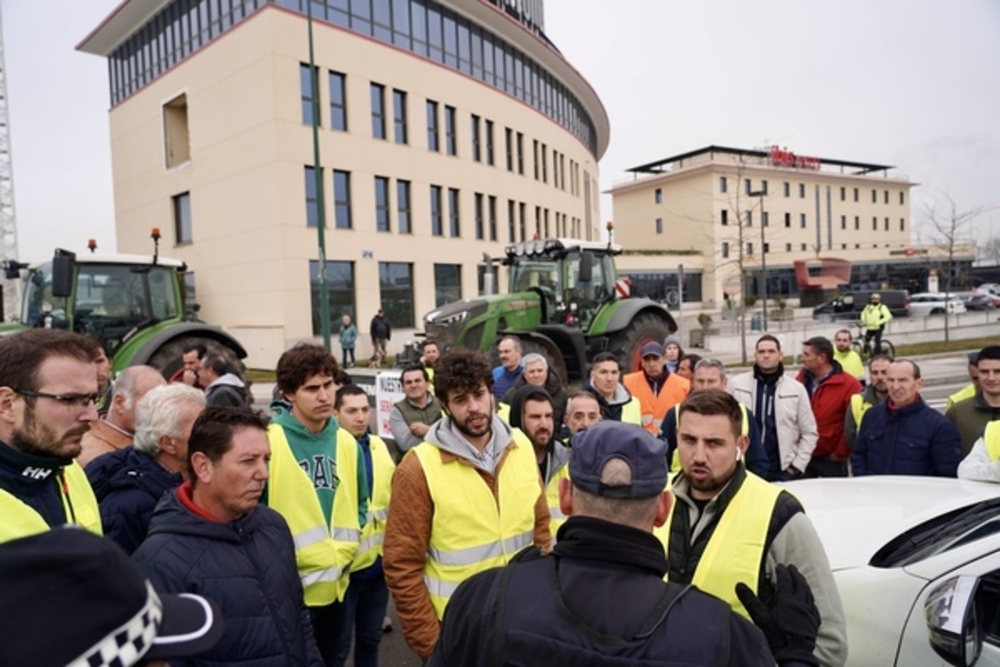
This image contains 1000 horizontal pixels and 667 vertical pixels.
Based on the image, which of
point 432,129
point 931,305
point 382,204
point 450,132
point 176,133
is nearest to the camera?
point 382,204

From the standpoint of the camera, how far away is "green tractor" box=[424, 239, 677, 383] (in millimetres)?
10539

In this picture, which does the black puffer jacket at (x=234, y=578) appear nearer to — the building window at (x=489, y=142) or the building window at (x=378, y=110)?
the building window at (x=378, y=110)

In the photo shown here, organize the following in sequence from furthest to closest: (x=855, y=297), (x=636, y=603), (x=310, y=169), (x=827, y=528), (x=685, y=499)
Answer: (x=855, y=297)
(x=310, y=169)
(x=827, y=528)
(x=685, y=499)
(x=636, y=603)

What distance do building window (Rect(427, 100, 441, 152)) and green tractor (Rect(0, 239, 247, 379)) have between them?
16.8 metres

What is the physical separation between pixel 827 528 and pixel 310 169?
70.7ft

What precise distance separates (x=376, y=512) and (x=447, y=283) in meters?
23.2

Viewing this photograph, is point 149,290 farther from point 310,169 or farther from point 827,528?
point 310,169

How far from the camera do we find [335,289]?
2262 cm

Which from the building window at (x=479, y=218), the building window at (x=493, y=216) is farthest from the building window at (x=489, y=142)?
the building window at (x=479, y=218)

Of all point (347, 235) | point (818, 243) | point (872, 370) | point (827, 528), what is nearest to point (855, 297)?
point (818, 243)

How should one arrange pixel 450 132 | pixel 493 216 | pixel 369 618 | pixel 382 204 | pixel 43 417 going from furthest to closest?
pixel 493 216 → pixel 450 132 → pixel 382 204 → pixel 369 618 → pixel 43 417

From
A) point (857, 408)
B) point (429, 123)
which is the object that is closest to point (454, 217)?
point (429, 123)

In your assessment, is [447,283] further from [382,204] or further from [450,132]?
[450,132]

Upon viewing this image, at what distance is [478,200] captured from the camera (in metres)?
27.7
